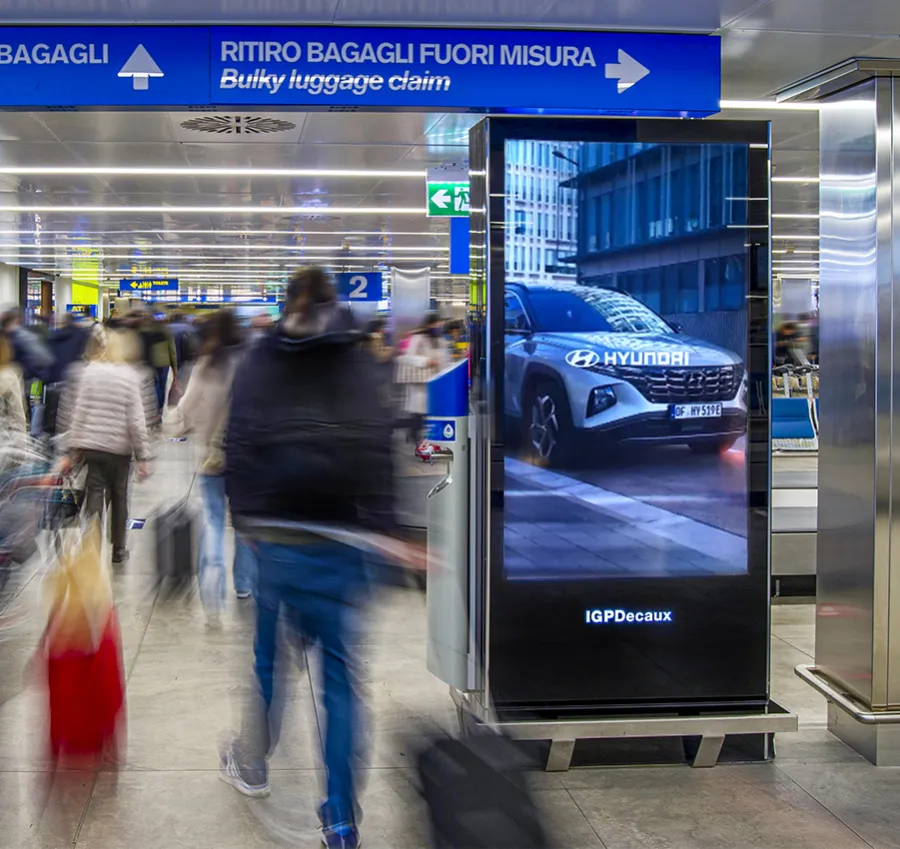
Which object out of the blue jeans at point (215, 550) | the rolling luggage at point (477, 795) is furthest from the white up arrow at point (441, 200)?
the rolling luggage at point (477, 795)

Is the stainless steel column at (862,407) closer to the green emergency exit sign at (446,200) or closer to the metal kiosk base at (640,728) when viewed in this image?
the metal kiosk base at (640,728)

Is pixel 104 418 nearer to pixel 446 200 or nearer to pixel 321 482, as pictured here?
pixel 321 482

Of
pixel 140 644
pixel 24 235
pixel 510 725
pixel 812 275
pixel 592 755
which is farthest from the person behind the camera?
pixel 812 275

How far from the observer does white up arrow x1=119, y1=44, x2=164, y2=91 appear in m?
6.30

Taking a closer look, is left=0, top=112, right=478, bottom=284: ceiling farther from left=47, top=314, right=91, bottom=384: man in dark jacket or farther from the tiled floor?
the tiled floor

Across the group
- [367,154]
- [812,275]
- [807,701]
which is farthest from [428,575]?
[812,275]

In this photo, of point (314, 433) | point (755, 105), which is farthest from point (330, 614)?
point (755, 105)

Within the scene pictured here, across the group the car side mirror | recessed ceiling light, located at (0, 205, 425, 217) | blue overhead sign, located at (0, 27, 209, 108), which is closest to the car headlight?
the car side mirror

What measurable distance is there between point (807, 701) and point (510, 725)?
200cm

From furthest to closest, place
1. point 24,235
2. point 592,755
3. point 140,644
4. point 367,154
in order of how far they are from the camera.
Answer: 1. point 24,235
2. point 367,154
3. point 140,644
4. point 592,755

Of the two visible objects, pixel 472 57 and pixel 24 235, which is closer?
pixel 472 57

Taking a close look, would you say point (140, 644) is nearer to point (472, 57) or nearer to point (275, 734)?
point (275, 734)

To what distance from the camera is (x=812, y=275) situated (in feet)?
121

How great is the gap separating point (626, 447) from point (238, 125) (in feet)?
21.6
